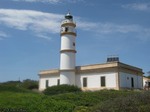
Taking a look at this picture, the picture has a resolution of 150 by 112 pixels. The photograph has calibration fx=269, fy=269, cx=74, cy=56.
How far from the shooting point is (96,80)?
3666 cm

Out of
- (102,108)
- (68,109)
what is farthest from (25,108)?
(102,108)

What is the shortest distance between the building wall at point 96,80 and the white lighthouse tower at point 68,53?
3.74 ft

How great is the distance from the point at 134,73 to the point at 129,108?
26.9 metres

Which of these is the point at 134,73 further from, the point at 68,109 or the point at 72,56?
the point at 68,109

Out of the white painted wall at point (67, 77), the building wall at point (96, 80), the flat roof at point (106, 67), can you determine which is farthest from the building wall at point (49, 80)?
the flat roof at point (106, 67)

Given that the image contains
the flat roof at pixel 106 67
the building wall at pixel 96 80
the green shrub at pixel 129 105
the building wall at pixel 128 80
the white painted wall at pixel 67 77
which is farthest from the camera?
the white painted wall at pixel 67 77

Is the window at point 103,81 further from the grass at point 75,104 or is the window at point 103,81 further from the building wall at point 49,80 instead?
the grass at point 75,104

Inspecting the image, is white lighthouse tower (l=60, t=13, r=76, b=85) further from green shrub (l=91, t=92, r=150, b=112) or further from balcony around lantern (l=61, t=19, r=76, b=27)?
green shrub (l=91, t=92, r=150, b=112)

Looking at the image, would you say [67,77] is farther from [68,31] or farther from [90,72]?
[68,31]

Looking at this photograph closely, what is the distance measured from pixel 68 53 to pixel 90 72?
4111 mm

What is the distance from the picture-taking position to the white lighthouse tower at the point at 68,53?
124ft

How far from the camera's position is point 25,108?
13820 millimetres

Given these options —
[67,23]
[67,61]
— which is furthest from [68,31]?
[67,61]

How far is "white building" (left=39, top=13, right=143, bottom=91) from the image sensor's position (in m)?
35.2
